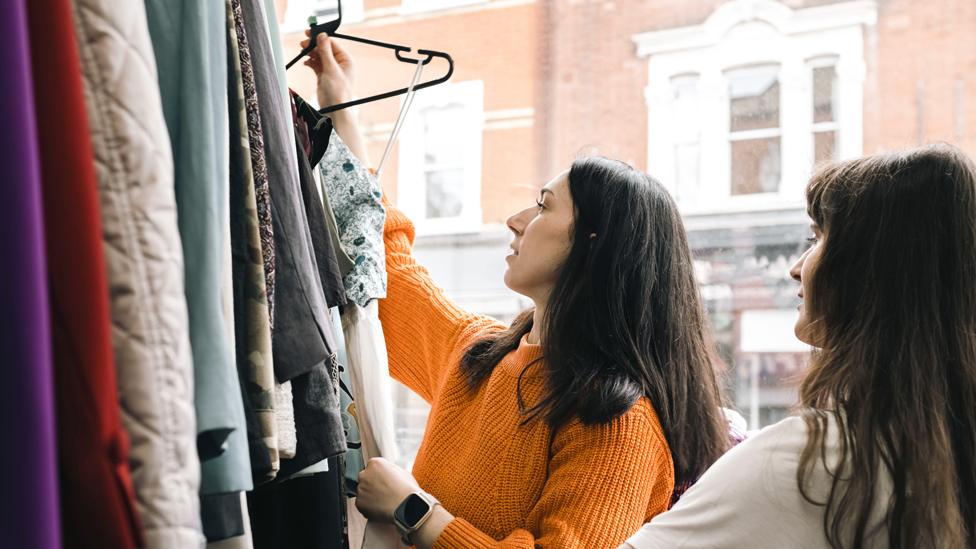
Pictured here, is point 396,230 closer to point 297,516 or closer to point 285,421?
point 297,516

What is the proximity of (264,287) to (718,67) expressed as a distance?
1579 mm

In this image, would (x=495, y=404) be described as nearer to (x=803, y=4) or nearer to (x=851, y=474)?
(x=851, y=474)

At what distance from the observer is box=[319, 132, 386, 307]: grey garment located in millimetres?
1383

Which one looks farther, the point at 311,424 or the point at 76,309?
the point at 311,424

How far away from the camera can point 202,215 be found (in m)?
0.64

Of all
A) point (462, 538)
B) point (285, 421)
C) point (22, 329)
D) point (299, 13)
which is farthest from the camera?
point (299, 13)

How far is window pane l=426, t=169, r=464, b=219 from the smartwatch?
3.87ft

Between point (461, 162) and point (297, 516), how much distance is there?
1.34 metres

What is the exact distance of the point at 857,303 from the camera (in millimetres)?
969

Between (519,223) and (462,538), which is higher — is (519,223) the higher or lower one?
the higher one

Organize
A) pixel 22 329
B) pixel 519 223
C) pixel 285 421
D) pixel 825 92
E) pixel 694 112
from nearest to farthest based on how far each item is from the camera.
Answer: pixel 22 329 < pixel 285 421 < pixel 519 223 < pixel 825 92 < pixel 694 112

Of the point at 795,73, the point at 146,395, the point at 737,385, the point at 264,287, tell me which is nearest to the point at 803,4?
the point at 795,73

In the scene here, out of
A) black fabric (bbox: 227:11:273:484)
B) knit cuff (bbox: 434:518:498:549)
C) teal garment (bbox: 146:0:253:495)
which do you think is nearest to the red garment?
teal garment (bbox: 146:0:253:495)

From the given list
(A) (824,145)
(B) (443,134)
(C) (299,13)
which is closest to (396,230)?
(B) (443,134)
